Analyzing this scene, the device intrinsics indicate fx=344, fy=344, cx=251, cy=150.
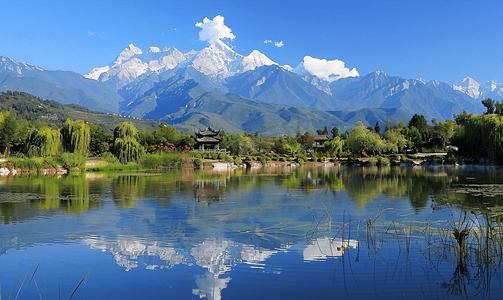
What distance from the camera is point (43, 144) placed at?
45531 millimetres

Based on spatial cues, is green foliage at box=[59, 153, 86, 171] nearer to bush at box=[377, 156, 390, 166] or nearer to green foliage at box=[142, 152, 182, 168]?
→ green foliage at box=[142, 152, 182, 168]

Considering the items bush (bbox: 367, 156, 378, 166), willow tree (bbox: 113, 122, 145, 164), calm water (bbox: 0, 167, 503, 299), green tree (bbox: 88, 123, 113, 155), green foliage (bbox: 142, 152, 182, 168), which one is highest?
green tree (bbox: 88, 123, 113, 155)

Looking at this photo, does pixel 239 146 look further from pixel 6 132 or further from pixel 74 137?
pixel 6 132

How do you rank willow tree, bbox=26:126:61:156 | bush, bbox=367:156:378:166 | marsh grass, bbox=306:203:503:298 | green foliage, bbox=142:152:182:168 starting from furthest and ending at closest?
bush, bbox=367:156:378:166, green foliage, bbox=142:152:182:168, willow tree, bbox=26:126:61:156, marsh grass, bbox=306:203:503:298

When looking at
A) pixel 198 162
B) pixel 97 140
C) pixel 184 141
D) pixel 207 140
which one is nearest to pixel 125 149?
pixel 198 162

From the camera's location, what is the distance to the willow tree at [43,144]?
149ft

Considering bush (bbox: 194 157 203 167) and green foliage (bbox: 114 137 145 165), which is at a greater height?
green foliage (bbox: 114 137 145 165)

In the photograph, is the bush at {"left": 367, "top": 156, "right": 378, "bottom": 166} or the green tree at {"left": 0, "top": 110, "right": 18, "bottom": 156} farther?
the bush at {"left": 367, "top": 156, "right": 378, "bottom": 166}

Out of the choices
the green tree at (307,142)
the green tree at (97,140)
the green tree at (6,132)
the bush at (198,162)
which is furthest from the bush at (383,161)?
the green tree at (6,132)

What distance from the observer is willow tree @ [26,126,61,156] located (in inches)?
1789

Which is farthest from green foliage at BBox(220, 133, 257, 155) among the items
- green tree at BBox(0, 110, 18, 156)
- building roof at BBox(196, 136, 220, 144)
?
green tree at BBox(0, 110, 18, 156)

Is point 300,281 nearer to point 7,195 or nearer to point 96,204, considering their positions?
point 96,204

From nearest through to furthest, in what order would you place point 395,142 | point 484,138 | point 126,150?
point 126,150 → point 484,138 → point 395,142

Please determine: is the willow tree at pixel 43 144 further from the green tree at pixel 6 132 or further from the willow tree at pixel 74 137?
the green tree at pixel 6 132
